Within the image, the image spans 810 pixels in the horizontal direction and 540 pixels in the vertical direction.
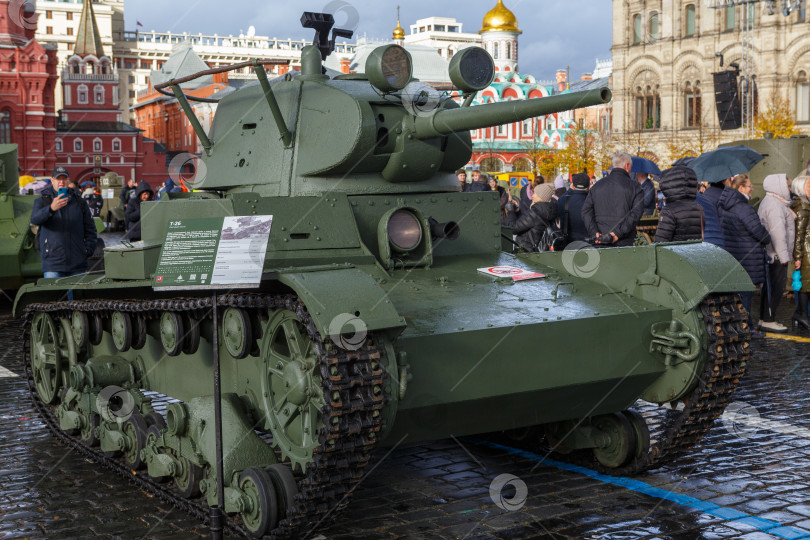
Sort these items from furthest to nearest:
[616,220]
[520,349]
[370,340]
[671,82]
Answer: [671,82]
[616,220]
[520,349]
[370,340]

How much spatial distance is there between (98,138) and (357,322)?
76832 mm

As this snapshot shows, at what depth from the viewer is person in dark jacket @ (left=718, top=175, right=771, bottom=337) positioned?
39.6ft

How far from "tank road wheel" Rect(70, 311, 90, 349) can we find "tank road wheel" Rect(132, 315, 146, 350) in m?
0.64

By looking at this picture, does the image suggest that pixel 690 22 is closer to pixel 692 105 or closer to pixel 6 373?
pixel 692 105

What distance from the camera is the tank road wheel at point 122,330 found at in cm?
739

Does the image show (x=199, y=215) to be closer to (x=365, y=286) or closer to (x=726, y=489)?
(x=365, y=286)

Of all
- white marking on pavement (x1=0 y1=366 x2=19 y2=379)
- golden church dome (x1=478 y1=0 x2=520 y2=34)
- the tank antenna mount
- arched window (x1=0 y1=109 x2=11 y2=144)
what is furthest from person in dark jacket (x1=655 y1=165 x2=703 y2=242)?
golden church dome (x1=478 y1=0 x2=520 y2=34)

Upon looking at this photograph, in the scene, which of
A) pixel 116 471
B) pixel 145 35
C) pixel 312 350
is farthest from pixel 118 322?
pixel 145 35

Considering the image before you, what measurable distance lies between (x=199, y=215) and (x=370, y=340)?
2.34 metres

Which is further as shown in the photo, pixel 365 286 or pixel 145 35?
pixel 145 35

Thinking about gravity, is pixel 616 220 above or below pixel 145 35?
below

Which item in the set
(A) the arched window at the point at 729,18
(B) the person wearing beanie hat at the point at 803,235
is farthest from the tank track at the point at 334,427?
(A) the arched window at the point at 729,18

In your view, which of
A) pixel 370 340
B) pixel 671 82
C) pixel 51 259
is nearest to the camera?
pixel 370 340

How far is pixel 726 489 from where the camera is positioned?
21.6 ft
